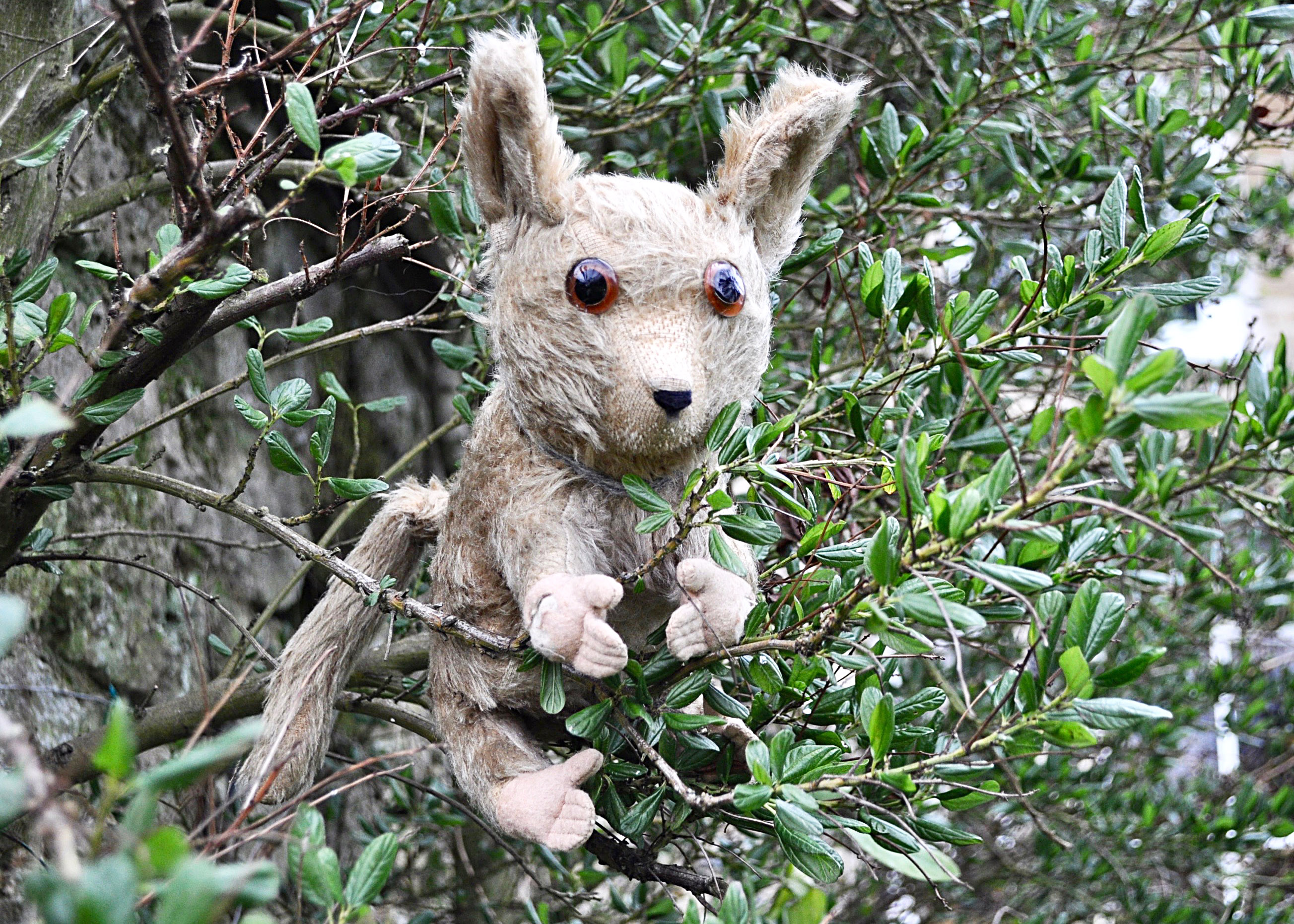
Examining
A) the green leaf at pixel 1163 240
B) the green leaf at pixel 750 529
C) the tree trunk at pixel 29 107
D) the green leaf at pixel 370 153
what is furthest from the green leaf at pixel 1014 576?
the tree trunk at pixel 29 107

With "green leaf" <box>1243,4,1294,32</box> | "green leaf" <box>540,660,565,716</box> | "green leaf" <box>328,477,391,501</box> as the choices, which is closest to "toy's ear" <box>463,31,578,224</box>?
"green leaf" <box>328,477,391,501</box>

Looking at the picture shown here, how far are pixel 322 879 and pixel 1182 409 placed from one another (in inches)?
26.5

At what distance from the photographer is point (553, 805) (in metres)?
1.00

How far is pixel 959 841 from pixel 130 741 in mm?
772

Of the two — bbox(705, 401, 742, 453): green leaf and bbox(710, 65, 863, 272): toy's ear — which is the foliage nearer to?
bbox(705, 401, 742, 453): green leaf

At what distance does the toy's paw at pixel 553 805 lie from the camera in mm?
986

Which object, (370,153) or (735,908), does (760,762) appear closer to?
(735,908)

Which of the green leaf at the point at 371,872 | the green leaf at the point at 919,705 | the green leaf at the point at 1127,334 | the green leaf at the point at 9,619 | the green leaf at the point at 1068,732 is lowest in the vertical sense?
the green leaf at the point at 919,705

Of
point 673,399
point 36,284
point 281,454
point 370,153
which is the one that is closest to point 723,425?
point 673,399

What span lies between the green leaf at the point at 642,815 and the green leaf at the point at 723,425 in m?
0.38

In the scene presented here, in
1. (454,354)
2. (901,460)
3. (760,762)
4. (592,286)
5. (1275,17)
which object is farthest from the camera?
(454,354)

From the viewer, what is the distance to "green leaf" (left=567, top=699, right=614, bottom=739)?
3.19 feet

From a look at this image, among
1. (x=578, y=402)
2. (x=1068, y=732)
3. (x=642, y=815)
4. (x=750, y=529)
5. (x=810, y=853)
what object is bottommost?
(x=642, y=815)

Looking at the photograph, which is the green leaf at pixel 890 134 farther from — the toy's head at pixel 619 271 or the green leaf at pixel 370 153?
the green leaf at pixel 370 153
